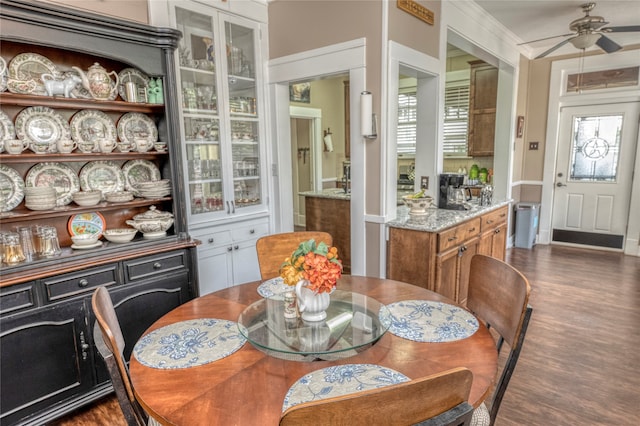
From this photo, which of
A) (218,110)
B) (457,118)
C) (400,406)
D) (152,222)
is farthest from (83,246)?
(457,118)

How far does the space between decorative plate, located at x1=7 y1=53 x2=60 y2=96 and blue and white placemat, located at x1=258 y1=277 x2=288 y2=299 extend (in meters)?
1.66

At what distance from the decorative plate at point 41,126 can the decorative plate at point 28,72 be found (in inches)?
4.3

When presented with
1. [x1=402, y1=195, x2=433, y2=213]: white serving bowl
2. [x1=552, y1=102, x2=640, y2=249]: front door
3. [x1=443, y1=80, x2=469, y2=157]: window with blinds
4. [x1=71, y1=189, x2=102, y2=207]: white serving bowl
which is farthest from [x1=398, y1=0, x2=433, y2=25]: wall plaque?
[x1=552, y1=102, x2=640, y2=249]: front door

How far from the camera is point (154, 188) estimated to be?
97.4 inches

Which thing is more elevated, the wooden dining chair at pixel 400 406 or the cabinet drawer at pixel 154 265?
the wooden dining chair at pixel 400 406

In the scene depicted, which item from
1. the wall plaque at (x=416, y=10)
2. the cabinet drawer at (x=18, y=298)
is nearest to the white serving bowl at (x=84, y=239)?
the cabinet drawer at (x=18, y=298)

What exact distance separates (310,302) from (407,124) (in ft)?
18.1

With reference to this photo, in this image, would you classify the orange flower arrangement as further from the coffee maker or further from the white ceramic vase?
the coffee maker

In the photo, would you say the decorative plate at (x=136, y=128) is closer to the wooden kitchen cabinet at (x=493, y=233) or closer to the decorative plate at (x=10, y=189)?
the decorative plate at (x=10, y=189)

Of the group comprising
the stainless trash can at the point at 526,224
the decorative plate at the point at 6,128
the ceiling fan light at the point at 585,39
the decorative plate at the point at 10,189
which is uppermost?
the ceiling fan light at the point at 585,39

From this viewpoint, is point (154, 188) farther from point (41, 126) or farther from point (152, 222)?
point (41, 126)

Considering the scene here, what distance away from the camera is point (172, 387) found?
3.55ft

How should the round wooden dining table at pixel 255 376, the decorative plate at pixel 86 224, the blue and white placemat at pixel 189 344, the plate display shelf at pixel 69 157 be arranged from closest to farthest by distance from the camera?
the round wooden dining table at pixel 255 376
the blue and white placemat at pixel 189 344
the plate display shelf at pixel 69 157
the decorative plate at pixel 86 224

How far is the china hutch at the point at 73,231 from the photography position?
1861mm
